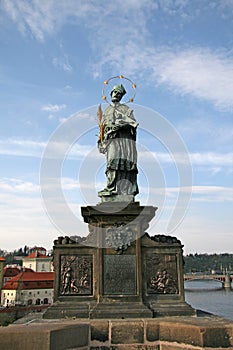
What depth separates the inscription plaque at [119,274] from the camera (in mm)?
9516

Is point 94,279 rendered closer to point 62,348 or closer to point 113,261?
point 113,261

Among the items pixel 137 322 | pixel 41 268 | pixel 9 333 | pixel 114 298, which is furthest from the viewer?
pixel 41 268

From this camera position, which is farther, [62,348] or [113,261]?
[113,261]

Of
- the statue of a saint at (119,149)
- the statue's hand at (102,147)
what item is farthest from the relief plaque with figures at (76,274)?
the statue's hand at (102,147)

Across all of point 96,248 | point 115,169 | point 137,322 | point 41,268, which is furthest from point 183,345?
point 41,268

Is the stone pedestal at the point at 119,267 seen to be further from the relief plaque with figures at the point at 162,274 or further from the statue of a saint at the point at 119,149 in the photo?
the statue of a saint at the point at 119,149

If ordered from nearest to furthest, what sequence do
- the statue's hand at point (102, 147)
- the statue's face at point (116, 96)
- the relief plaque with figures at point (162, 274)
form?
the relief plaque with figures at point (162, 274) → the statue's hand at point (102, 147) → the statue's face at point (116, 96)

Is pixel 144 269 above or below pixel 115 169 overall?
below

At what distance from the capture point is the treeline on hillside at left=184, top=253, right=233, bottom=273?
171 meters

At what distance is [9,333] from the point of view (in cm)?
560

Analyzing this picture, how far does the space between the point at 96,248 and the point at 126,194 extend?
1946mm

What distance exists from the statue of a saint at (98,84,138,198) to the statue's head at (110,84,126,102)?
37 centimetres

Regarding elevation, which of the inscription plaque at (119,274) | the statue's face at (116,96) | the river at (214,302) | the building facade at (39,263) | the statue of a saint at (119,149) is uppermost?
the statue's face at (116,96)

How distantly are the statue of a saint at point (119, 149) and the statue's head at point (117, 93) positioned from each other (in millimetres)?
366
